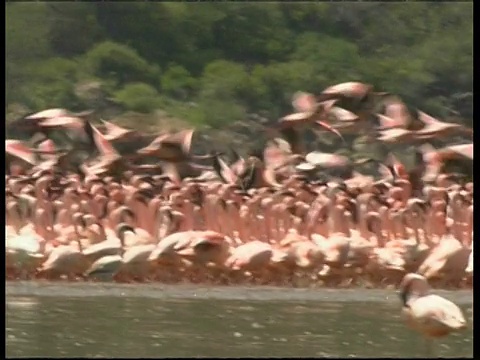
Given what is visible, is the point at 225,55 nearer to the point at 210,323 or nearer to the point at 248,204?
the point at 248,204

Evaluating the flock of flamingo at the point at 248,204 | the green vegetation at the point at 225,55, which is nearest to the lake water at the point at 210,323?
the flock of flamingo at the point at 248,204

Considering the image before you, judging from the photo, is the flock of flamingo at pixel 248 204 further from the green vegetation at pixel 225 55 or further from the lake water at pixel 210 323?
the lake water at pixel 210 323

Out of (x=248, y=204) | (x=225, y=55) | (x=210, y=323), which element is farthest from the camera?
(x=225, y=55)

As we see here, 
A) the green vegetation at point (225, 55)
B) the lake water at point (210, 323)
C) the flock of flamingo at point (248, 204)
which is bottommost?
the lake water at point (210, 323)

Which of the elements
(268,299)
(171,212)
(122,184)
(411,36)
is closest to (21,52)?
(122,184)

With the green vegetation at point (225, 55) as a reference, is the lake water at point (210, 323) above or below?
below

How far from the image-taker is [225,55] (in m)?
9.94

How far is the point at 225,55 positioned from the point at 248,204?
1355mm

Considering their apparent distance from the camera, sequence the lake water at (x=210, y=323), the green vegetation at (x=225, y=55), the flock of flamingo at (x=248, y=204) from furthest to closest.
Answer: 1. the green vegetation at (x=225, y=55)
2. the flock of flamingo at (x=248, y=204)
3. the lake water at (x=210, y=323)

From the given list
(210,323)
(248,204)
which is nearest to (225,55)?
(248,204)

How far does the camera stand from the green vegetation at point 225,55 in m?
9.66

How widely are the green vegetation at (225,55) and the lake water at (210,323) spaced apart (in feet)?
8.13

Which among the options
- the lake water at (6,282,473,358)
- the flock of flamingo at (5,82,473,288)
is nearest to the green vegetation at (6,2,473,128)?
the flock of flamingo at (5,82,473,288)

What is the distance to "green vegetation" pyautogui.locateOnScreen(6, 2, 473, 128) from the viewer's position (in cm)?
966
